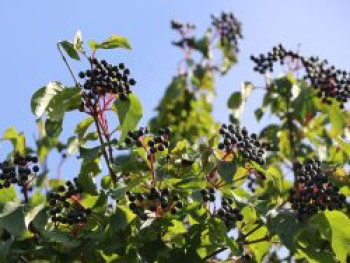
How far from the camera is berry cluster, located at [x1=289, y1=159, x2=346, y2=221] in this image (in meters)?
4.58

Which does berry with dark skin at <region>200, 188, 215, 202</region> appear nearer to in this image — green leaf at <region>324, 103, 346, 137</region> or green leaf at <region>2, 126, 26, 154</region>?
green leaf at <region>2, 126, 26, 154</region>

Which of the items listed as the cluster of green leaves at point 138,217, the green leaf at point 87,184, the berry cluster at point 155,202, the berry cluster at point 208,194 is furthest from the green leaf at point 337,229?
the green leaf at point 87,184

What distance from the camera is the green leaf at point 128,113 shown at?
4762 mm

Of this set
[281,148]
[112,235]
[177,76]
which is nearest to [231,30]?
[177,76]

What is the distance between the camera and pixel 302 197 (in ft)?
15.1

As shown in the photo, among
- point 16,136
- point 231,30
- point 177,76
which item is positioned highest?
point 231,30

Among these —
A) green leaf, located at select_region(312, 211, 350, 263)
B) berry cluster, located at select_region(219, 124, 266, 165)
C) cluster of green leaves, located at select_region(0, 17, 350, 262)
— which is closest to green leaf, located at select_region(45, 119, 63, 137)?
cluster of green leaves, located at select_region(0, 17, 350, 262)

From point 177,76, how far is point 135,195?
639 cm

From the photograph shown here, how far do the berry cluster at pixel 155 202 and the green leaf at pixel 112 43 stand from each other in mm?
1115

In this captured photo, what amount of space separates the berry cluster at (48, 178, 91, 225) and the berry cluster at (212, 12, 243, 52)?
7.40 meters

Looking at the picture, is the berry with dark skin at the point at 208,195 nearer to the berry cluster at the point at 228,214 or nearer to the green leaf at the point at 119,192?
the berry cluster at the point at 228,214

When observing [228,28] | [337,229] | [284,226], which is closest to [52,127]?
[284,226]

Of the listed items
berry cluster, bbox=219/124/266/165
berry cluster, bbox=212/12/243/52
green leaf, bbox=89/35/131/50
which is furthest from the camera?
berry cluster, bbox=212/12/243/52

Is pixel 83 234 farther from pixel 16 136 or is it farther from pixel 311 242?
pixel 311 242
